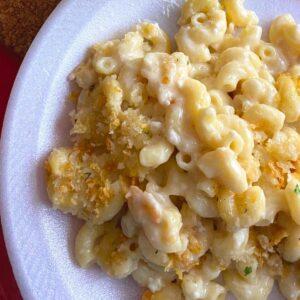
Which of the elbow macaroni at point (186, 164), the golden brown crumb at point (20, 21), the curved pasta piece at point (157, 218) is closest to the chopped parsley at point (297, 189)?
the elbow macaroni at point (186, 164)

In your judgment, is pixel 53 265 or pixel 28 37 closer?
pixel 53 265

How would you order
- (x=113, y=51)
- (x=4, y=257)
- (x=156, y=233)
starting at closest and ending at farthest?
(x=156, y=233) → (x=113, y=51) → (x=4, y=257)

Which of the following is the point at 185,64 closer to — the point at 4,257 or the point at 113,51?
the point at 113,51

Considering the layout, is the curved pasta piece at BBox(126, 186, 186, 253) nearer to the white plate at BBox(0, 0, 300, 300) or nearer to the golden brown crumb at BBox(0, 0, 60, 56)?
the white plate at BBox(0, 0, 300, 300)

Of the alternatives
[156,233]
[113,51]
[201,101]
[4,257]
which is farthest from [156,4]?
[4,257]

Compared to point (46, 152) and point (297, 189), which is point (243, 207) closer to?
point (297, 189)
